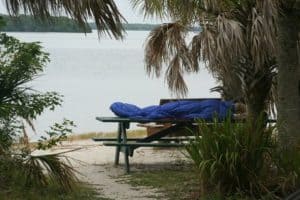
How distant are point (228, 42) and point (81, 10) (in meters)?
2.98

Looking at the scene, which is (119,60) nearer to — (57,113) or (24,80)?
(57,113)

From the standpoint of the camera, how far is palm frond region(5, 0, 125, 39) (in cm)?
597

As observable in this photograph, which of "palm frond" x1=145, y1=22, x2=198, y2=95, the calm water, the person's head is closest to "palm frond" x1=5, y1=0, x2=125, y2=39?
the calm water

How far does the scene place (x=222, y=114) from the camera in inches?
396

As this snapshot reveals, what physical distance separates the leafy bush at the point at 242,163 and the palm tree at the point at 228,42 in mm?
1351

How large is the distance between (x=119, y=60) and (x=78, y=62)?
23.4ft

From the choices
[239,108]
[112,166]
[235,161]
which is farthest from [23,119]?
[239,108]

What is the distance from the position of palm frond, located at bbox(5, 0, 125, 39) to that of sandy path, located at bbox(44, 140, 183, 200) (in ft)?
8.03

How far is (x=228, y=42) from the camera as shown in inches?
335

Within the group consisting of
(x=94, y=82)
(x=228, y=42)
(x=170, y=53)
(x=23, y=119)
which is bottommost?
(x=23, y=119)

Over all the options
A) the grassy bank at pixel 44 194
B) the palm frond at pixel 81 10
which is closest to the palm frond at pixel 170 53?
the grassy bank at pixel 44 194

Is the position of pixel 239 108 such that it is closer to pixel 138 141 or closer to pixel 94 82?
pixel 138 141

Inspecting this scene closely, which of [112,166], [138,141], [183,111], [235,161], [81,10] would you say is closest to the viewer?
[81,10]

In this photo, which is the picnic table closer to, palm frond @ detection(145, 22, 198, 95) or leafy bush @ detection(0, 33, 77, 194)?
palm frond @ detection(145, 22, 198, 95)
